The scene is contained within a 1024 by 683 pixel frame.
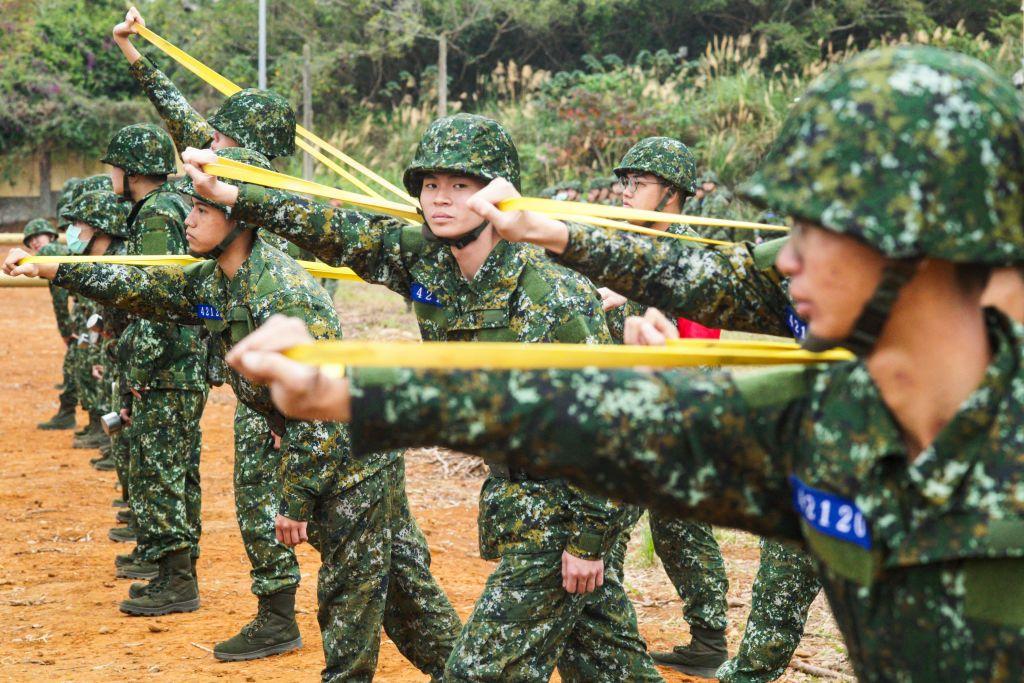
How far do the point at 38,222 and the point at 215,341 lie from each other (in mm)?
8297

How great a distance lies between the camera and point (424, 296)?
502 cm

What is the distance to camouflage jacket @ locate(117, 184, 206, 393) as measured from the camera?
737 centimetres

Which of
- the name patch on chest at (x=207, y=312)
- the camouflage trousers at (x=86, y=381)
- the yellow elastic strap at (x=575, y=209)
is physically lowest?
the camouflage trousers at (x=86, y=381)

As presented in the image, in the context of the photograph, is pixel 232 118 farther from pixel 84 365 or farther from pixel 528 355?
pixel 528 355

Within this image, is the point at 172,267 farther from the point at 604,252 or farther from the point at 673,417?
the point at 673,417

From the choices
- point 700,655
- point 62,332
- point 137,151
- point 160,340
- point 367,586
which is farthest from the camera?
point 62,332

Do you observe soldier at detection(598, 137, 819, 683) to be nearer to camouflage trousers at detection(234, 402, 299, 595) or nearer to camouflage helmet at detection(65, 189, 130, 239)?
camouflage trousers at detection(234, 402, 299, 595)

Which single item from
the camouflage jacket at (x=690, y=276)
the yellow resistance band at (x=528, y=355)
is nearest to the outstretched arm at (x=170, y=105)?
the camouflage jacket at (x=690, y=276)

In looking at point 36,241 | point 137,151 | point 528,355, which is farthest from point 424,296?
point 36,241

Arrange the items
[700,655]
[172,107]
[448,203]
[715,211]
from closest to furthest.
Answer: [448,203], [700,655], [172,107], [715,211]

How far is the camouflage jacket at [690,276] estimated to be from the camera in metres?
3.84

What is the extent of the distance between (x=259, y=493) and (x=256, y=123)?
99.4 inches

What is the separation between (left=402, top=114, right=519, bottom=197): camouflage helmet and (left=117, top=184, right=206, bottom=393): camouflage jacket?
9.13 feet

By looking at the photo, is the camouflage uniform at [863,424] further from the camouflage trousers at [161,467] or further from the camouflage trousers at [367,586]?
the camouflage trousers at [161,467]
